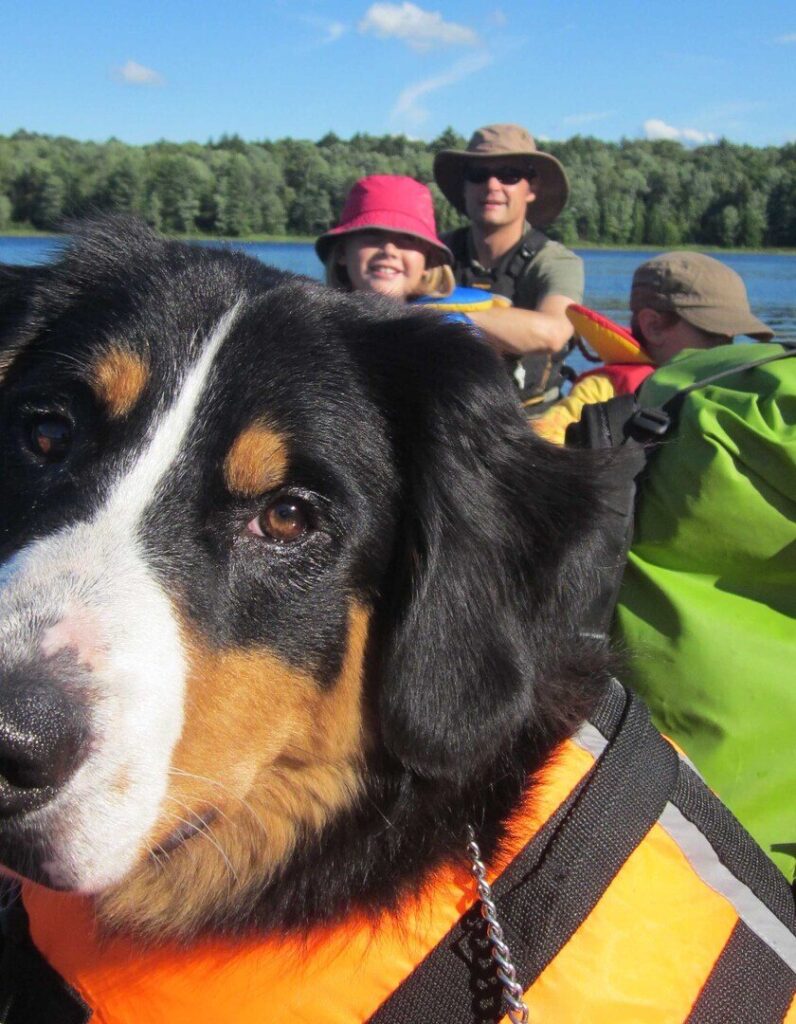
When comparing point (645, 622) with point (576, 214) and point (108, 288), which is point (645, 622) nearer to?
point (108, 288)

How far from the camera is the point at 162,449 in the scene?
192 cm

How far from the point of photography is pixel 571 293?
7.01 meters

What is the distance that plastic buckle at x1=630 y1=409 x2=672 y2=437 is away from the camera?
2.54 metres

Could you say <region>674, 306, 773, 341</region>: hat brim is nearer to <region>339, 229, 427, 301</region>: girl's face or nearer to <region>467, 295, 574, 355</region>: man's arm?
<region>467, 295, 574, 355</region>: man's arm

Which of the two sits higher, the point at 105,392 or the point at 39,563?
the point at 105,392

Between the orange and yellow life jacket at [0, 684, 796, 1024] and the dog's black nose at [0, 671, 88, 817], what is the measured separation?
75 cm

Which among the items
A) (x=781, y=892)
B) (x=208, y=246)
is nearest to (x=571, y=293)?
(x=208, y=246)

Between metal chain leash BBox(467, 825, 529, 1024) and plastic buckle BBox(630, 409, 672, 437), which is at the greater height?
plastic buckle BBox(630, 409, 672, 437)

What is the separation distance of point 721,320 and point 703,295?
0.55ft

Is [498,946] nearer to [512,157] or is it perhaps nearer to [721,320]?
[721,320]

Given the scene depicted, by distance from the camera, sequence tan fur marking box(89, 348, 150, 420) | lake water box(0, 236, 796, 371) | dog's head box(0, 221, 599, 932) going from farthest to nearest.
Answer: lake water box(0, 236, 796, 371) → tan fur marking box(89, 348, 150, 420) → dog's head box(0, 221, 599, 932)

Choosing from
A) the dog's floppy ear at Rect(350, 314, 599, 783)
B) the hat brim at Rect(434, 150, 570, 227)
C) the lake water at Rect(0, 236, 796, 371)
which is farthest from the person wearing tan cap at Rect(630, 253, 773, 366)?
the dog's floppy ear at Rect(350, 314, 599, 783)

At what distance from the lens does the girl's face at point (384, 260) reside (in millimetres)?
6027

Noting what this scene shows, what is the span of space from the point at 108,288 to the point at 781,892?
2116 millimetres
